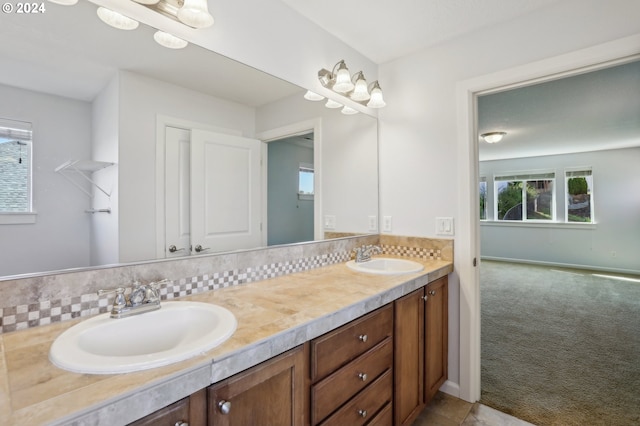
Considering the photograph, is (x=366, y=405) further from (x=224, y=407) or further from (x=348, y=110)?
(x=348, y=110)

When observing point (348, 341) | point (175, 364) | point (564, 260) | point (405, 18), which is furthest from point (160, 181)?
point (564, 260)

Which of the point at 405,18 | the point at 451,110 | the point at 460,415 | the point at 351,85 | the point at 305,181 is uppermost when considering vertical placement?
the point at 405,18

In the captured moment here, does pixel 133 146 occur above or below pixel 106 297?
above

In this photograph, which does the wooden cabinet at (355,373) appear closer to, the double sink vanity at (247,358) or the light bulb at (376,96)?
the double sink vanity at (247,358)

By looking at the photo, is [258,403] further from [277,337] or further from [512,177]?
[512,177]

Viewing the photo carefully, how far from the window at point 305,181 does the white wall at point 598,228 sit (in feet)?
21.8

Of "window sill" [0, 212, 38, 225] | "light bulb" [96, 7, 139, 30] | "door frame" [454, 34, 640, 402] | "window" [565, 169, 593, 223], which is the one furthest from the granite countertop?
"window" [565, 169, 593, 223]

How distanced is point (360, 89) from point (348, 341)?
1620mm

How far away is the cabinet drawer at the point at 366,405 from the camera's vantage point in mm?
1158

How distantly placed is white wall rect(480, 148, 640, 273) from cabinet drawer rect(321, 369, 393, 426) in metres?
6.79

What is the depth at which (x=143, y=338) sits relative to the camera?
3.28ft

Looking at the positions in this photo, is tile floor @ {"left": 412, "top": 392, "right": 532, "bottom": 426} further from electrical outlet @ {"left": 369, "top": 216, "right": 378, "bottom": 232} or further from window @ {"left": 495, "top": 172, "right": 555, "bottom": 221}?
window @ {"left": 495, "top": 172, "right": 555, "bottom": 221}

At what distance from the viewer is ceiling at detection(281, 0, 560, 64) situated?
67.1 inches

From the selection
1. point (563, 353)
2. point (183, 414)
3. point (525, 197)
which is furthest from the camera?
point (525, 197)
